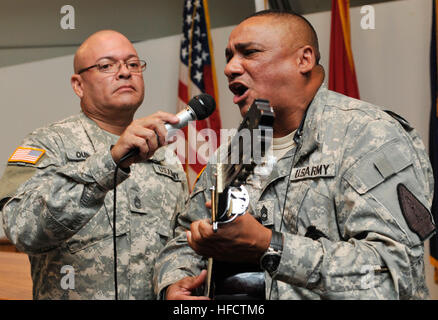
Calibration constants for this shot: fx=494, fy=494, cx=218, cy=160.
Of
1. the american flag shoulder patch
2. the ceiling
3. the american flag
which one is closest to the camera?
the american flag shoulder patch

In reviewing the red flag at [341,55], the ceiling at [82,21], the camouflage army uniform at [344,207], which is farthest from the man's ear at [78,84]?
the ceiling at [82,21]

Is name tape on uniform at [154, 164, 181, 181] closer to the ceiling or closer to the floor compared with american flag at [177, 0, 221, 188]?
closer to the floor

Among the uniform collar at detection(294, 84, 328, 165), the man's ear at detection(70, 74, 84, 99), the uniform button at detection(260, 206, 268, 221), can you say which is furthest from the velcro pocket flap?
the man's ear at detection(70, 74, 84, 99)

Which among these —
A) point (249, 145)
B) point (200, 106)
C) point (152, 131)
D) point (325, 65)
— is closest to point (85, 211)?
point (152, 131)

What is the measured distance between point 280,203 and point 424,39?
2.41 metres

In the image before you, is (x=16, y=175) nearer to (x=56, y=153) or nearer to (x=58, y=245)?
(x=56, y=153)

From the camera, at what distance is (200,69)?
3938mm

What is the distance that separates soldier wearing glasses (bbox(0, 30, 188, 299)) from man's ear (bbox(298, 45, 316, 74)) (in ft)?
1.72

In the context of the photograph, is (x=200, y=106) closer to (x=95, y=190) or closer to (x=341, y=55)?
(x=95, y=190)

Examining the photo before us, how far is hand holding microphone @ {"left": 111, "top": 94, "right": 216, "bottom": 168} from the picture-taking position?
53.1 inches

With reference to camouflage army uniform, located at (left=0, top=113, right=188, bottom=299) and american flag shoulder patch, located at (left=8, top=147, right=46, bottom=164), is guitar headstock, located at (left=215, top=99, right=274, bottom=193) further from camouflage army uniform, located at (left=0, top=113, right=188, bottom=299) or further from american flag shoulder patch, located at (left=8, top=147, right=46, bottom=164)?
american flag shoulder patch, located at (left=8, top=147, right=46, bottom=164)

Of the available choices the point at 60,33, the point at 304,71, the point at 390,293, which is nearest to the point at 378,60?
the point at 304,71

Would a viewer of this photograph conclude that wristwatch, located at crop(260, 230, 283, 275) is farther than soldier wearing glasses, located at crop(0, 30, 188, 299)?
No

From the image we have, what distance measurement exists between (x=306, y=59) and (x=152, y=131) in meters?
0.61
